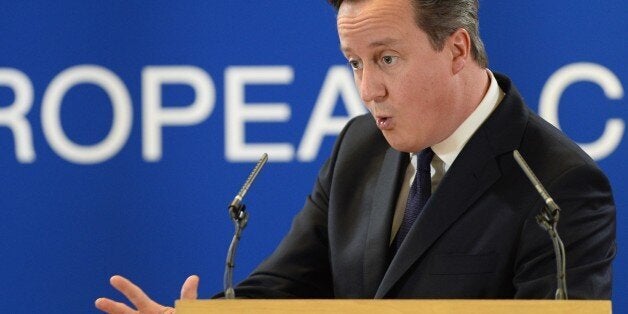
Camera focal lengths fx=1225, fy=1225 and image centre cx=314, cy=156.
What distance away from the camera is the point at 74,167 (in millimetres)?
3789

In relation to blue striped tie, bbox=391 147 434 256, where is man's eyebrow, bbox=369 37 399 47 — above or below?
above

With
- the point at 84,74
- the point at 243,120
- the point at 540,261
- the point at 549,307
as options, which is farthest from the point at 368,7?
the point at 84,74

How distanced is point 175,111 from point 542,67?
3.68 ft

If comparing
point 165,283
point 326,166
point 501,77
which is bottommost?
point 165,283

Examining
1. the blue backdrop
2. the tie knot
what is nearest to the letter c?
the blue backdrop

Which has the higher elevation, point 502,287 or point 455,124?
point 455,124

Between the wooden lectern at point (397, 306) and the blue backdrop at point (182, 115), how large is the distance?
1689mm

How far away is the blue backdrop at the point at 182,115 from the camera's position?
146 inches

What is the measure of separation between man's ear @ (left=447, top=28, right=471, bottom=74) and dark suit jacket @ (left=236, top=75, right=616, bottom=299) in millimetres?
129

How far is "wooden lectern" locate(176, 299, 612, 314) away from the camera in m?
1.97

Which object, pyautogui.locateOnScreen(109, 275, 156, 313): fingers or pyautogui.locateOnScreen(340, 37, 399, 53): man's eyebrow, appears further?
pyautogui.locateOnScreen(109, 275, 156, 313): fingers

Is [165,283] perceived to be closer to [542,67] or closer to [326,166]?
[326,166]

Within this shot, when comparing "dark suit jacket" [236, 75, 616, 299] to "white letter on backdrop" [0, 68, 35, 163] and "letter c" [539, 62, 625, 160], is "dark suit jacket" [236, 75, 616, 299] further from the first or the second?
"white letter on backdrop" [0, 68, 35, 163]

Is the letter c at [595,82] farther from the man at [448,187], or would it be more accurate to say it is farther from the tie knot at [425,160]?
the tie knot at [425,160]
